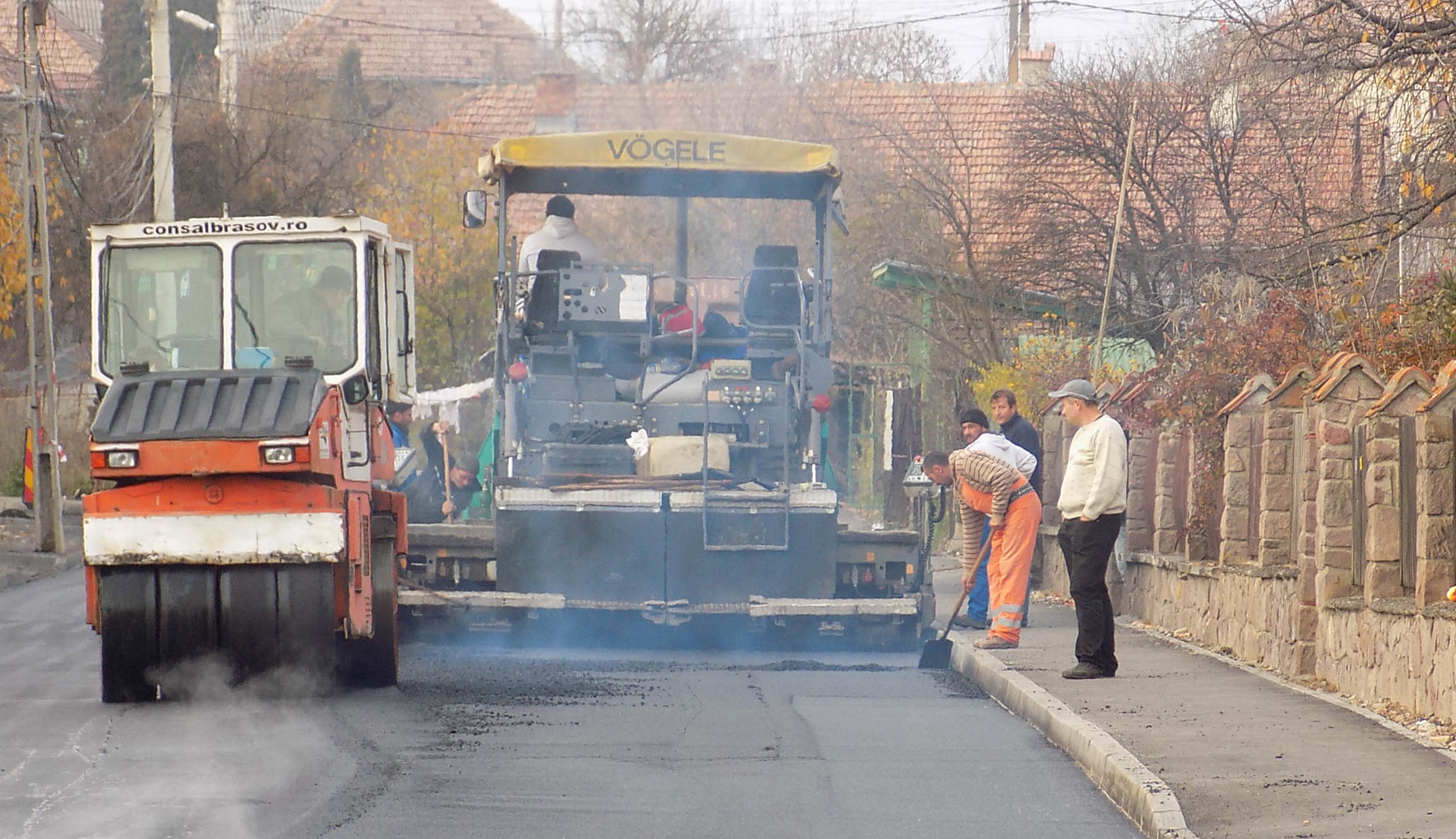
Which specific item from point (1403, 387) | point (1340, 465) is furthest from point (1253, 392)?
point (1403, 387)

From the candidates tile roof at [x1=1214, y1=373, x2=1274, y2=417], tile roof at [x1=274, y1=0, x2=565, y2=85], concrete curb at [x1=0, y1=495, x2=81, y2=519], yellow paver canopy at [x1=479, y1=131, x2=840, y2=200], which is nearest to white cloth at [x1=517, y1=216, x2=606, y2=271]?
yellow paver canopy at [x1=479, y1=131, x2=840, y2=200]

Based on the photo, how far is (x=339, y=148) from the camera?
36.0 metres

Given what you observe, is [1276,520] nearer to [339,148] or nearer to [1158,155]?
[1158,155]

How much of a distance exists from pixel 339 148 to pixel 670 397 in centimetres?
2362

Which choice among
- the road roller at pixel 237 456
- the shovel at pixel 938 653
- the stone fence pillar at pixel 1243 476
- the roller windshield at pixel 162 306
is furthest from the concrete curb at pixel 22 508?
the stone fence pillar at pixel 1243 476

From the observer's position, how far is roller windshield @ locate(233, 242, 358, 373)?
35.9 feet

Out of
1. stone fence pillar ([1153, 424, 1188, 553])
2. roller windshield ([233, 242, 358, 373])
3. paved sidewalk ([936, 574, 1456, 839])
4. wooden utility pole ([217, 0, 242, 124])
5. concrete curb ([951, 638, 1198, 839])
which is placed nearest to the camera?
paved sidewalk ([936, 574, 1456, 839])

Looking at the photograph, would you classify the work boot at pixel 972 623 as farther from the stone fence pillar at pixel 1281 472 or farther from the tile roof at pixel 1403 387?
the tile roof at pixel 1403 387

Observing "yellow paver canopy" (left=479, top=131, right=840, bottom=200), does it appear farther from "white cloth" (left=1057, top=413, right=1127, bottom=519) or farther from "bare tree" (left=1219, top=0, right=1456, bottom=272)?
"white cloth" (left=1057, top=413, right=1127, bottom=519)

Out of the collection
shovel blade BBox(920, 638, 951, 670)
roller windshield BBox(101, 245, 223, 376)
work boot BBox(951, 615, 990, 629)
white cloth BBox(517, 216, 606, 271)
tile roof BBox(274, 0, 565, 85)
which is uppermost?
tile roof BBox(274, 0, 565, 85)

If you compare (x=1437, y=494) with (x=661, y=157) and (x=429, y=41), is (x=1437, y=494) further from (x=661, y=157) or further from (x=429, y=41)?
(x=429, y=41)

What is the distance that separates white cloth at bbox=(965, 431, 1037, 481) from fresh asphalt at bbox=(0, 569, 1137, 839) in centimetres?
192

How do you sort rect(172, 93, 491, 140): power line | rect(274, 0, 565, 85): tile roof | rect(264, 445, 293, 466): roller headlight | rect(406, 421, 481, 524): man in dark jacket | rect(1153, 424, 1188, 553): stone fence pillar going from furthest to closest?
rect(274, 0, 565, 85): tile roof, rect(172, 93, 491, 140): power line, rect(406, 421, 481, 524): man in dark jacket, rect(1153, 424, 1188, 553): stone fence pillar, rect(264, 445, 293, 466): roller headlight

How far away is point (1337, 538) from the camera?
1045cm
